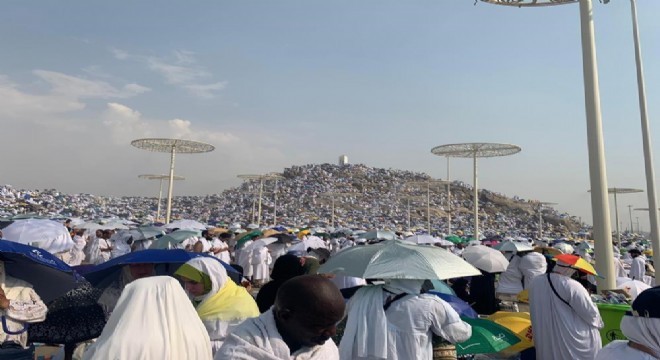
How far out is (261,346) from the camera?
1.80 m

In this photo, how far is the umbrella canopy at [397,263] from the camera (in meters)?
3.72

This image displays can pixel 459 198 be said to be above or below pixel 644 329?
above

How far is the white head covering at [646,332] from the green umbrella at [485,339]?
4.46 feet

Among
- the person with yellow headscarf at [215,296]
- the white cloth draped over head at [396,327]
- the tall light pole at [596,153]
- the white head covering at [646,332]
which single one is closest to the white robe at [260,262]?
the tall light pole at [596,153]

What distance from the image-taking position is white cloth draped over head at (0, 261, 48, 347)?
13.8 feet

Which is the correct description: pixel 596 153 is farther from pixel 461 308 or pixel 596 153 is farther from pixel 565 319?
pixel 461 308

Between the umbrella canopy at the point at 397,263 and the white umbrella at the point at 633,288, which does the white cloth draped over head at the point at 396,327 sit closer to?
the umbrella canopy at the point at 397,263

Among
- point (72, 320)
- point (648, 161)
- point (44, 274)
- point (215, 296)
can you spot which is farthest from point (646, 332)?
point (648, 161)

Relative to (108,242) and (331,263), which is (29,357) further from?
(108,242)

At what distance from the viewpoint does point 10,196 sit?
2275 inches

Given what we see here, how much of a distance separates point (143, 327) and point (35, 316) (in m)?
2.76

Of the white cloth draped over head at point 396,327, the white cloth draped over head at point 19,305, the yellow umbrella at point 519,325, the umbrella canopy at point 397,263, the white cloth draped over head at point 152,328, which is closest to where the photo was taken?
the white cloth draped over head at point 152,328

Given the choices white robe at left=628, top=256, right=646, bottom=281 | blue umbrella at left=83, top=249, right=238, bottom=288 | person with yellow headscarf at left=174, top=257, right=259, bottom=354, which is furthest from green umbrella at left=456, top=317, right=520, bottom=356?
→ white robe at left=628, top=256, right=646, bottom=281

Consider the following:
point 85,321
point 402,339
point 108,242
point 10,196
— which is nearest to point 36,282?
point 85,321
